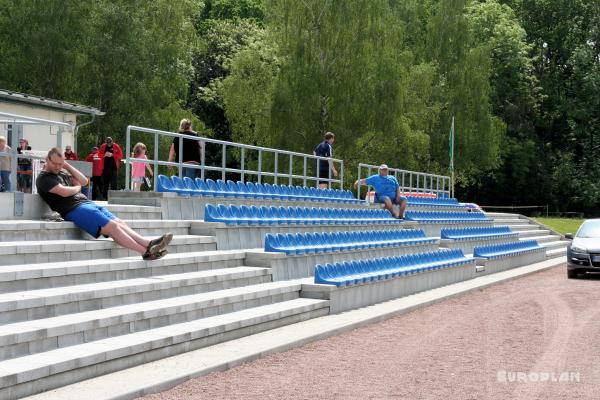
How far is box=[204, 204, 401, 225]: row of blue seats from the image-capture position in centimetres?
1360

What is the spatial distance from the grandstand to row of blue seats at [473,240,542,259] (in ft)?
6.55

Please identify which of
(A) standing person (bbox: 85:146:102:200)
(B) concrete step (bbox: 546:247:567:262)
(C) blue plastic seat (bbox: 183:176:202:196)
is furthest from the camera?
(B) concrete step (bbox: 546:247:567:262)

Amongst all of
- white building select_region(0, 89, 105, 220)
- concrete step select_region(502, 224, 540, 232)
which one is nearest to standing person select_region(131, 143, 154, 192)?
white building select_region(0, 89, 105, 220)

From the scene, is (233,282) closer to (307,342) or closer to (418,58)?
(307,342)

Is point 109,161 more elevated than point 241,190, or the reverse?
point 109,161

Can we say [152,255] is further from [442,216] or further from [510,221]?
[510,221]

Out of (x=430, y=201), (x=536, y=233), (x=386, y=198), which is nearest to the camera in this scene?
(x=386, y=198)

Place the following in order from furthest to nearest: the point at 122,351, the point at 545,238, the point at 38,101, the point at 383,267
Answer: the point at 545,238
the point at 38,101
the point at 383,267
the point at 122,351

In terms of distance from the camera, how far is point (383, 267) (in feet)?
51.9

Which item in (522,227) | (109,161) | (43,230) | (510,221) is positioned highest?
(109,161)

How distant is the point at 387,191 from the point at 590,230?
5405 mm

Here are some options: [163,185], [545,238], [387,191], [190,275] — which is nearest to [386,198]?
[387,191]

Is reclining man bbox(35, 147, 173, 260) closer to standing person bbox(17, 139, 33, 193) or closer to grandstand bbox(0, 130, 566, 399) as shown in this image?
grandstand bbox(0, 130, 566, 399)

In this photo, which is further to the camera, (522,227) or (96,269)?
(522,227)
